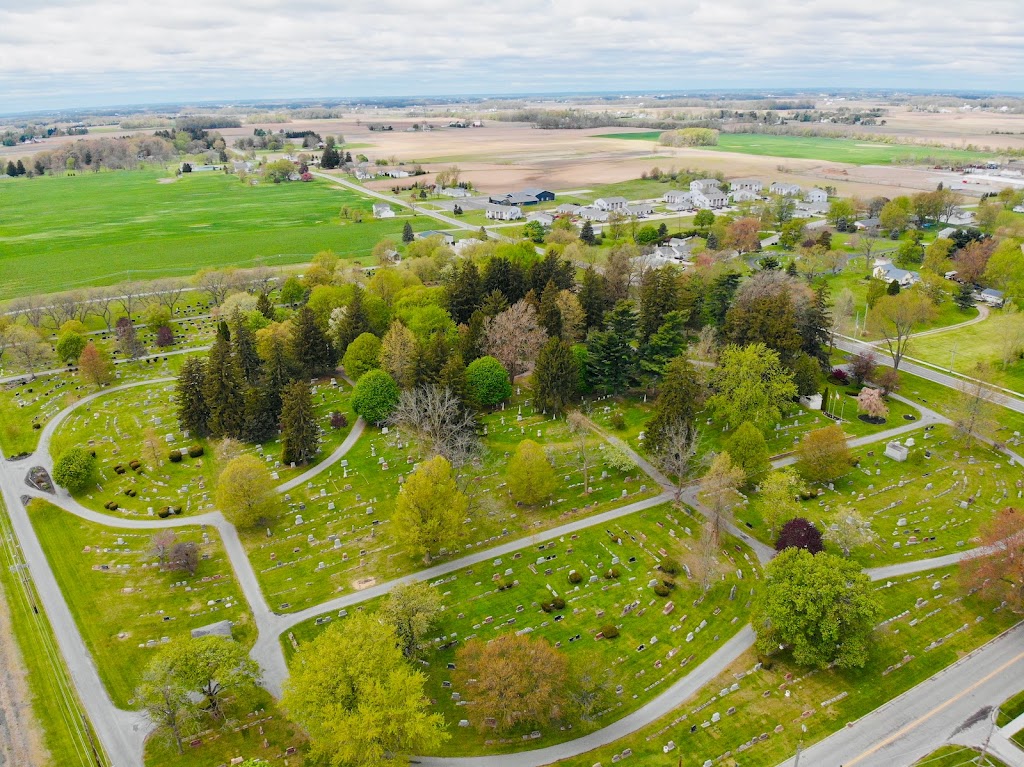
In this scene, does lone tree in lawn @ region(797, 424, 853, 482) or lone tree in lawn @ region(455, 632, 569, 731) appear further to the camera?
lone tree in lawn @ region(797, 424, 853, 482)

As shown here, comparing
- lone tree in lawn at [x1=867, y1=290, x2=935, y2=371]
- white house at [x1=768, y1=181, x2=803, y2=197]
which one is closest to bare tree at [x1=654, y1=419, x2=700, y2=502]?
lone tree in lawn at [x1=867, y1=290, x2=935, y2=371]

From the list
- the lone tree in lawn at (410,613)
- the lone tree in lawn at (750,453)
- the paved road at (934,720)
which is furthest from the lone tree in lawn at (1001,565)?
the lone tree in lawn at (410,613)

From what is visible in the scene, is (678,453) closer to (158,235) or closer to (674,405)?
(674,405)

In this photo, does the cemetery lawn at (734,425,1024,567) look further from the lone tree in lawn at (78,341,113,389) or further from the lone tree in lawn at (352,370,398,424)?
the lone tree in lawn at (78,341,113,389)

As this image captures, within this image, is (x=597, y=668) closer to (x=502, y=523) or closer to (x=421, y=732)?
(x=421, y=732)

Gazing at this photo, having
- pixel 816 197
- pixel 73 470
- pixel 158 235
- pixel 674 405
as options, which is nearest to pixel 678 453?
pixel 674 405

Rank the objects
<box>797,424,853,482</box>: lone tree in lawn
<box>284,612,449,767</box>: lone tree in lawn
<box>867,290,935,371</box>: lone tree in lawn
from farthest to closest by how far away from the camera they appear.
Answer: <box>867,290,935,371</box>: lone tree in lawn < <box>797,424,853,482</box>: lone tree in lawn < <box>284,612,449,767</box>: lone tree in lawn
